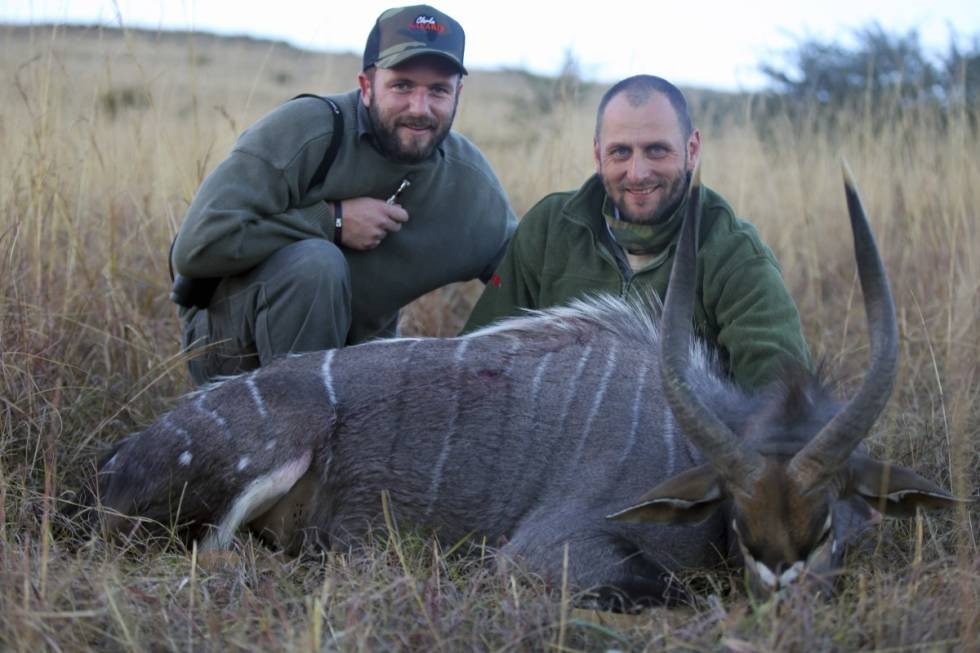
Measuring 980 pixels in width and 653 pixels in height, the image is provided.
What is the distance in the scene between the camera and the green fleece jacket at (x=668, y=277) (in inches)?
147

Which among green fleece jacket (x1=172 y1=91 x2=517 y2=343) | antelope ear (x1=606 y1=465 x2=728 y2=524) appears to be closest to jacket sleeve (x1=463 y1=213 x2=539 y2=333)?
green fleece jacket (x1=172 y1=91 x2=517 y2=343)

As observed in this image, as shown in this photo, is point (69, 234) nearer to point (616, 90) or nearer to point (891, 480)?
point (616, 90)

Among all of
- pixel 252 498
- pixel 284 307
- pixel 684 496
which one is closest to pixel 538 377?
pixel 684 496

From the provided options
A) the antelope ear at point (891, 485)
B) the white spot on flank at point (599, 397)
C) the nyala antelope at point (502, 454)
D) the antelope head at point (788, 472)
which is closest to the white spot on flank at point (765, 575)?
the antelope head at point (788, 472)

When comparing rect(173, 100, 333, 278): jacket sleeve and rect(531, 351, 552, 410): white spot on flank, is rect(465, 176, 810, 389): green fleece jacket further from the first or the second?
rect(173, 100, 333, 278): jacket sleeve

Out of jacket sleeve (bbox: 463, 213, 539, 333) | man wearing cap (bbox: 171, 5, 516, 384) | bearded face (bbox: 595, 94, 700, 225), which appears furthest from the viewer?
jacket sleeve (bbox: 463, 213, 539, 333)

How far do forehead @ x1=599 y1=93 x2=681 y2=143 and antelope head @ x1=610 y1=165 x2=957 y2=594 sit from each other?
4.34ft

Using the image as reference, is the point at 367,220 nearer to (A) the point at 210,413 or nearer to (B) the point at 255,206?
(B) the point at 255,206

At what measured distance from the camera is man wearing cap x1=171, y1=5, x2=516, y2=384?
418 centimetres

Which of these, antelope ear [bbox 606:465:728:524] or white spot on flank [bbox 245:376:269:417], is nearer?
antelope ear [bbox 606:465:728:524]

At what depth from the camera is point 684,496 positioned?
117 inches

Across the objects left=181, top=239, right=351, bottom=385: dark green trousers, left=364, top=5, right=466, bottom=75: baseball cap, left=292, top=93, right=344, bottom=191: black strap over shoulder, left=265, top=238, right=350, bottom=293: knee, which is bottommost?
left=181, top=239, right=351, bottom=385: dark green trousers

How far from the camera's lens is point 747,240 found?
3.93m

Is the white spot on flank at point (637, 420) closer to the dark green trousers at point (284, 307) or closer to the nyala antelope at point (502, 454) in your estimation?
the nyala antelope at point (502, 454)
